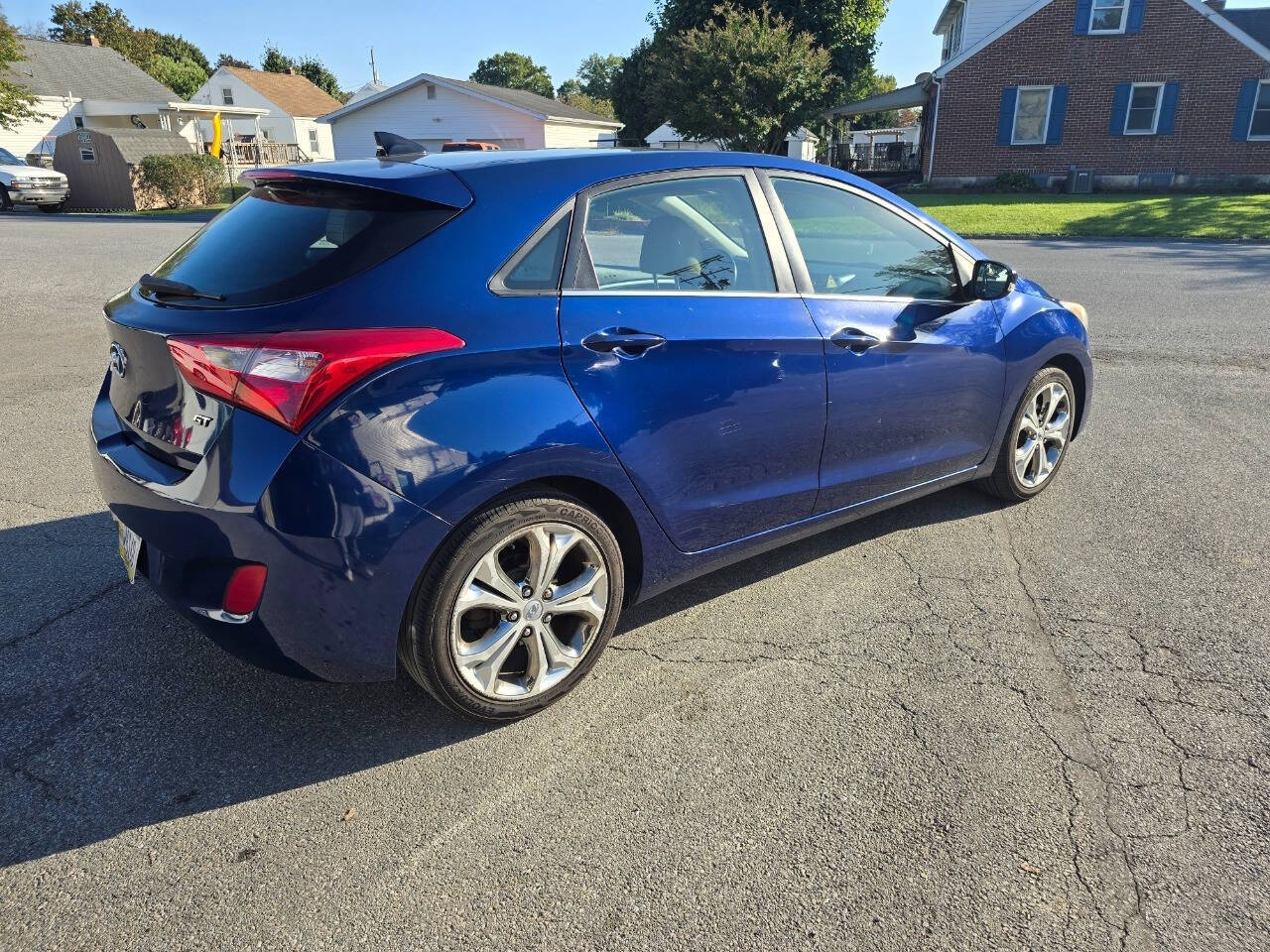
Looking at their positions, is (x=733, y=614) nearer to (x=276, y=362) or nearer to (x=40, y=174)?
(x=276, y=362)

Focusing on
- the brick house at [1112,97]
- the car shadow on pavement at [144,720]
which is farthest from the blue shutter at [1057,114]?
the car shadow on pavement at [144,720]

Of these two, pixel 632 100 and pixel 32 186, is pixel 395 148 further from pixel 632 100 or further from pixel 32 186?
pixel 632 100

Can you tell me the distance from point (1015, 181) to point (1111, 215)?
297 inches

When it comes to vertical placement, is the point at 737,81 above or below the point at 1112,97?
above

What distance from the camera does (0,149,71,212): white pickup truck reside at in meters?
26.9

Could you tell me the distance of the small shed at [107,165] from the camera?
2802 centimetres

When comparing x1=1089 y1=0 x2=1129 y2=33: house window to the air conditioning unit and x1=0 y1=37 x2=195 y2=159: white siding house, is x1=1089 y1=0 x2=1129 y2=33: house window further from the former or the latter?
x1=0 y1=37 x2=195 y2=159: white siding house

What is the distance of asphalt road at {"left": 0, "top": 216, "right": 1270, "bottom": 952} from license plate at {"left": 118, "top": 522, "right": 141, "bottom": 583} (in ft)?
1.56

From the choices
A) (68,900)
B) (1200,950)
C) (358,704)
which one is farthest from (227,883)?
(1200,950)

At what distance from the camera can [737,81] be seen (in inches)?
1009

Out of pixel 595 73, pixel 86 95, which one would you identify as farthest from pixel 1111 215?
pixel 595 73

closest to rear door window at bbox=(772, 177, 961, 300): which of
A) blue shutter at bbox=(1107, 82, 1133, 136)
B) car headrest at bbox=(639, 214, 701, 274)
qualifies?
car headrest at bbox=(639, 214, 701, 274)

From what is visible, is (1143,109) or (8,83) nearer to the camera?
(1143,109)

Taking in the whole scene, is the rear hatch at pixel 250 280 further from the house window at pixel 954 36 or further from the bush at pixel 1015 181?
the house window at pixel 954 36
